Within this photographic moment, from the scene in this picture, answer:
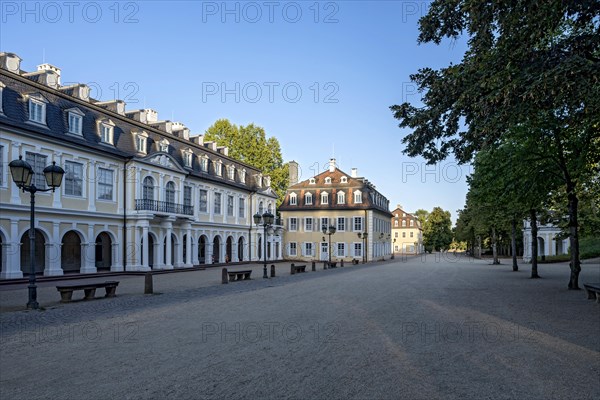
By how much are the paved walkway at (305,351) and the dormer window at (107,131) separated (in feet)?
60.3

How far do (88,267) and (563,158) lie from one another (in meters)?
25.3

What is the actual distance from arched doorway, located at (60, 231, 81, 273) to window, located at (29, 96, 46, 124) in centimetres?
881

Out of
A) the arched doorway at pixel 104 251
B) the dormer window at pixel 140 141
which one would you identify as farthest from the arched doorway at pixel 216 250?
the dormer window at pixel 140 141

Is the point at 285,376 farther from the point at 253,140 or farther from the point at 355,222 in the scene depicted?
the point at 253,140

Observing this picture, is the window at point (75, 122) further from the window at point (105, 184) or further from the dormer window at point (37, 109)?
the window at point (105, 184)

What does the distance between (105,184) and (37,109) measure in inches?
254

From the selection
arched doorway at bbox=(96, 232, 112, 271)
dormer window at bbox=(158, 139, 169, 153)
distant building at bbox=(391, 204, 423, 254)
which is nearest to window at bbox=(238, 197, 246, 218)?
dormer window at bbox=(158, 139, 169, 153)

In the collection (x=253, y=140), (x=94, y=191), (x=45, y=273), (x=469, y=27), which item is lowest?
(x=45, y=273)

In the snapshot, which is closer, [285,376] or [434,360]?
[285,376]

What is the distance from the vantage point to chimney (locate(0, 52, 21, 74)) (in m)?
24.6

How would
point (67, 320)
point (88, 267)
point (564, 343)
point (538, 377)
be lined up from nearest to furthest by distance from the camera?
point (538, 377) < point (564, 343) < point (67, 320) < point (88, 267)

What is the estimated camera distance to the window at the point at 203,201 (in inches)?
1594

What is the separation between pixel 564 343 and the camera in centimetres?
822

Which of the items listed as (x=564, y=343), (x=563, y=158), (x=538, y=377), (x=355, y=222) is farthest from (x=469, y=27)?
(x=355, y=222)
